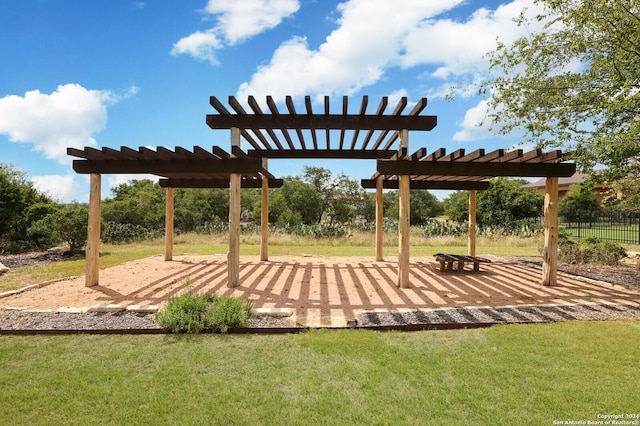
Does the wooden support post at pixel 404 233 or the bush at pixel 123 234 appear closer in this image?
the wooden support post at pixel 404 233

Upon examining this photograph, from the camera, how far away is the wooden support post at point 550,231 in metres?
7.00

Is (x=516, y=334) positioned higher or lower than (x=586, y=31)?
lower

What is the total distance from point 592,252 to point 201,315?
39.0 ft

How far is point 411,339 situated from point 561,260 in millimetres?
9723

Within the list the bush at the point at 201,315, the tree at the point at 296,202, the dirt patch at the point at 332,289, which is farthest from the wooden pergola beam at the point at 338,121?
the tree at the point at 296,202

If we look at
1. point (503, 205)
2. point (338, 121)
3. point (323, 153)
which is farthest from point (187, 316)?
point (503, 205)

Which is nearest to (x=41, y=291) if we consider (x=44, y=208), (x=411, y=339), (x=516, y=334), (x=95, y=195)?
(x=95, y=195)

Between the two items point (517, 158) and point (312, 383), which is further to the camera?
point (517, 158)

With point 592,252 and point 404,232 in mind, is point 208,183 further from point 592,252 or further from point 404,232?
point 592,252

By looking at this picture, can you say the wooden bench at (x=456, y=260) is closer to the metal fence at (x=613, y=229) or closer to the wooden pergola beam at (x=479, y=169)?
the wooden pergola beam at (x=479, y=169)

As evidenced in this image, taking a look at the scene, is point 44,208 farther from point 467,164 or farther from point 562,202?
point 562,202

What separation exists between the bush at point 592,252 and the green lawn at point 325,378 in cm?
753

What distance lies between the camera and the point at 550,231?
7.05 m

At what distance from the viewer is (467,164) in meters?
6.94
